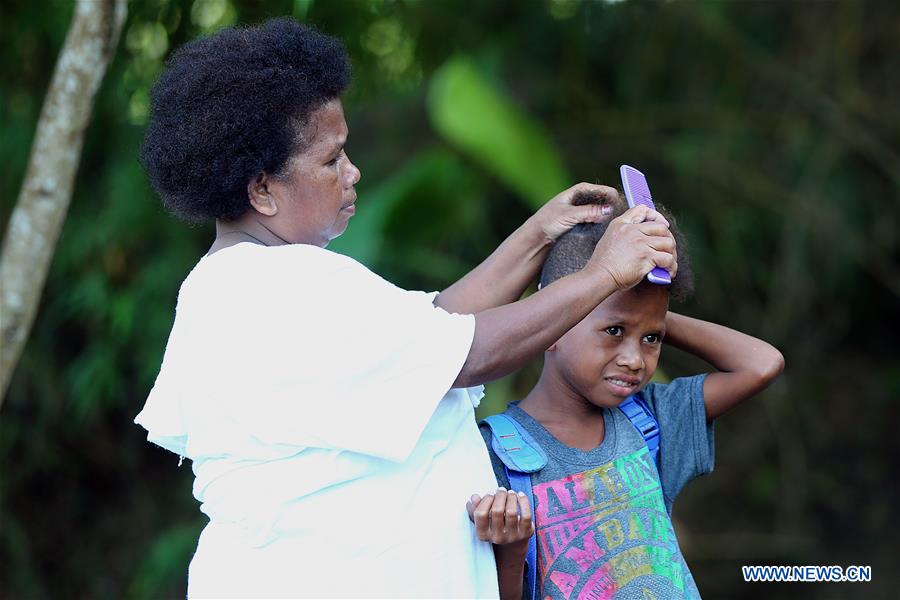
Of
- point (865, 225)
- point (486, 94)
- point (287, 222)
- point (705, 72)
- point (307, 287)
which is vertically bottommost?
point (307, 287)

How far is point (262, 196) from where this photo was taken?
1964 mm

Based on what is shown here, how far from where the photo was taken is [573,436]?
82.9 inches

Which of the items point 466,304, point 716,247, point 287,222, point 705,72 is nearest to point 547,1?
point 705,72

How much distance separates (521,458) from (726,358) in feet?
1.59

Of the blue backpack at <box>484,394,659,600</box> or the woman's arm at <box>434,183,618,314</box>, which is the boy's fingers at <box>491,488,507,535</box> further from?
the woman's arm at <box>434,183,618,314</box>

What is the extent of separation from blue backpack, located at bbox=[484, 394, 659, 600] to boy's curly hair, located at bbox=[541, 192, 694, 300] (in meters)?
0.24

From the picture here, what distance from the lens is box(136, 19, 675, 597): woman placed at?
1.76 m

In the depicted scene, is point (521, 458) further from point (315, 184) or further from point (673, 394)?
point (315, 184)

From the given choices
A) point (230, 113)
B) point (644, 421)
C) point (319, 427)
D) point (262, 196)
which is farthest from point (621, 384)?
point (230, 113)

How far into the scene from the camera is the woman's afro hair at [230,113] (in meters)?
1.91

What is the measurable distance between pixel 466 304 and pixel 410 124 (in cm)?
263

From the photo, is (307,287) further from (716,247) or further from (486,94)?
(716,247)

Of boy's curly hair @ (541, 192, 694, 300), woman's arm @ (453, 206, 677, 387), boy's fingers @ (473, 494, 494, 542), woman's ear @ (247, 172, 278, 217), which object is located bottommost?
boy's fingers @ (473, 494, 494, 542)

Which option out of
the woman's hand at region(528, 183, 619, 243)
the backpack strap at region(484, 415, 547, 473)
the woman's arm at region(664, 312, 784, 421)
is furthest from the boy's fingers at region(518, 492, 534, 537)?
A: the woman's hand at region(528, 183, 619, 243)
